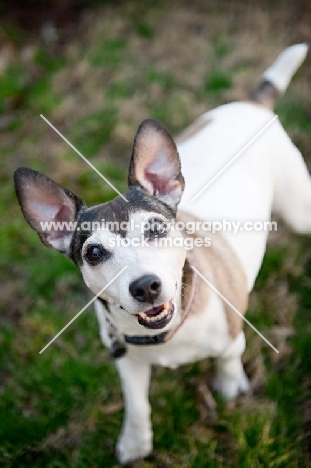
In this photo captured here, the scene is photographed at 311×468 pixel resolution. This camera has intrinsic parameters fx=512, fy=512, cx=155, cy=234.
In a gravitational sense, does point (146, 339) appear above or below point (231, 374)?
above

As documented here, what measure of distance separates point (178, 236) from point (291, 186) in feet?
4.16

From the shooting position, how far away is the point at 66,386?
3.44 meters

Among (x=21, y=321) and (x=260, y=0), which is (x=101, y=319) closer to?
(x=21, y=321)

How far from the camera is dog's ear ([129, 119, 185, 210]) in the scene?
8.28ft

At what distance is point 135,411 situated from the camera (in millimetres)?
2879

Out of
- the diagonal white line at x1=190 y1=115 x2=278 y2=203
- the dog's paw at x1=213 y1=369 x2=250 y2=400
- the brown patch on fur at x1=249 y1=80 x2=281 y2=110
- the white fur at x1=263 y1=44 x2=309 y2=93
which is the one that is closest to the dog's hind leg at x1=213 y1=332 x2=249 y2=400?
the dog's paw at x1=213 y1=369 x2=250 y2=400

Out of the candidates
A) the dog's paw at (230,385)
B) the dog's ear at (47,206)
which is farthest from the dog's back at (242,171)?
the dog's ear at (47,206)

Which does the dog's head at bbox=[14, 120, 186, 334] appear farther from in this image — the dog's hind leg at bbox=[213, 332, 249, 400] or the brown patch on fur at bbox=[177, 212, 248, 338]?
the dog's hind leg at bbox=[213, 332, 249, 400]

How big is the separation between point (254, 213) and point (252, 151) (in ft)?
1.33

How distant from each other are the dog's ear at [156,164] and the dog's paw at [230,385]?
125cm

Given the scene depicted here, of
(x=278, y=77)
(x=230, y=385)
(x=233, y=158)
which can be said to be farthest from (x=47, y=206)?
(x=278, y=77)

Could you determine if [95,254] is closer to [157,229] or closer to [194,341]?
[157,229]

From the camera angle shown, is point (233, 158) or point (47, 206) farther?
point (233, 158)

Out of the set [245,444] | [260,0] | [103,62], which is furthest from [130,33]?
[245,444]
